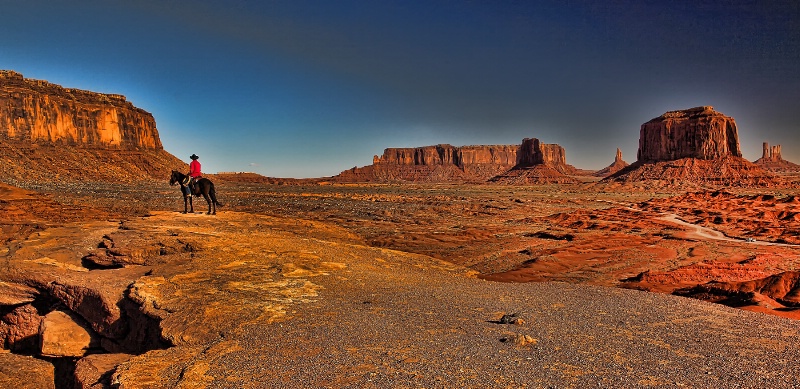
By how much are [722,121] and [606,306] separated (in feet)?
431

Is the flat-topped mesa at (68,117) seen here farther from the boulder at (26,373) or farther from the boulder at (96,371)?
the boulder at (96,371)

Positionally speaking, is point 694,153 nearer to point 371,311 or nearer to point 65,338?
point 371,311

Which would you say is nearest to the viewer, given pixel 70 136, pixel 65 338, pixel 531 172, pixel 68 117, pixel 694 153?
pixel 65 338

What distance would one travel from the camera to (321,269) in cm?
1066

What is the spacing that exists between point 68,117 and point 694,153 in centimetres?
16278

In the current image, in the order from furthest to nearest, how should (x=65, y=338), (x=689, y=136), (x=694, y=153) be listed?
(x=689, y=136)
(x=694, y=153)
(x=65, y=338)

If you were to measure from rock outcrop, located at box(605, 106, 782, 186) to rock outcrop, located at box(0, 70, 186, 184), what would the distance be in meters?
125

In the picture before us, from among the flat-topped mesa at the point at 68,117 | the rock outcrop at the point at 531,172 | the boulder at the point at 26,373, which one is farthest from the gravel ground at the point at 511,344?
the rock outcrop at the point at 531,172

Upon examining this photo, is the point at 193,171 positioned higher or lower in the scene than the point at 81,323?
higher

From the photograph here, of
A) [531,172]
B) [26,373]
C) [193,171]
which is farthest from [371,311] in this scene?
[531,172]

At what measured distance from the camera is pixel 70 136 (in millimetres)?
99688

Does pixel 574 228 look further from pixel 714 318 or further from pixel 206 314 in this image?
pixel 206 314

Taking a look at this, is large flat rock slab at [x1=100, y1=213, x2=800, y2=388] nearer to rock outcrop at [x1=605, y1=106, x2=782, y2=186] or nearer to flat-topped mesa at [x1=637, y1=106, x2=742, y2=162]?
rock outcrop at [x1=605, y1=106, x2=782, y2=186]

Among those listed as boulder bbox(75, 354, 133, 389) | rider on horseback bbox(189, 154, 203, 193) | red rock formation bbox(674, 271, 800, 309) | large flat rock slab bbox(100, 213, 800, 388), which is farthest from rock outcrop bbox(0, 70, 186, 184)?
red rock formation bbox(674, 271, 800, 309)
